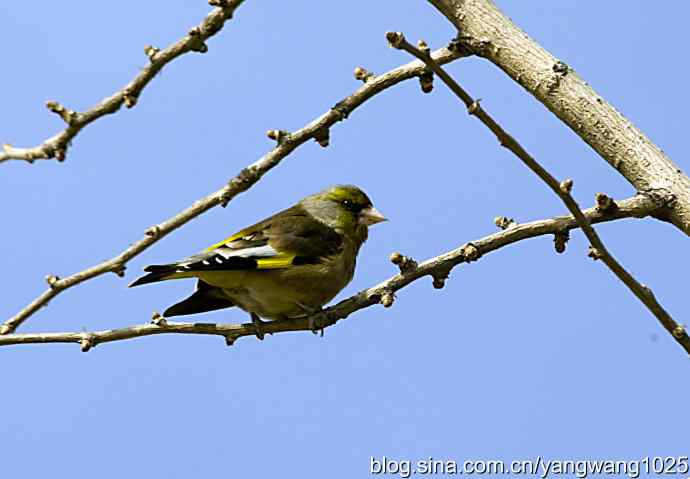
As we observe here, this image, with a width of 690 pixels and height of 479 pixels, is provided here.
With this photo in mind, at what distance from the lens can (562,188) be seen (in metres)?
2.47

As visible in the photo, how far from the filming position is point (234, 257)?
4809mm

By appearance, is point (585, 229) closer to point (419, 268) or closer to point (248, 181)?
point (419, 268)

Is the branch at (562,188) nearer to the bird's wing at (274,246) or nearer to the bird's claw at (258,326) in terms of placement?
the bird's claw at (258,326)

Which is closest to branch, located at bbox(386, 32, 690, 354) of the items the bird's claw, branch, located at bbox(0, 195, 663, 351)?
branch, located at bbox(0, 195, 663, 351)

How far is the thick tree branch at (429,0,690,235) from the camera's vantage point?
9.52ft

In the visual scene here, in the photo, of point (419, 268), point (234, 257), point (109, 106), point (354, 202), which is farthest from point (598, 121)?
point (354, 202)

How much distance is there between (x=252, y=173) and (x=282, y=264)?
1928 mm

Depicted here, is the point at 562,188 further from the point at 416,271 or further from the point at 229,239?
the point at 229,239

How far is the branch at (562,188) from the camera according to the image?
2.35 meters

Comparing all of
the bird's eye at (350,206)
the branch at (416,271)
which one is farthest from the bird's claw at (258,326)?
the bird's eye at (350,206)

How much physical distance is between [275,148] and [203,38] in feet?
1.46

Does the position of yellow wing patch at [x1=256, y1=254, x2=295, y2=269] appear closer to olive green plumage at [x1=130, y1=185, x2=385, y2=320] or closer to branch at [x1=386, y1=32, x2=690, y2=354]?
olive green plumage at [x1=130, y1=185, x2=385, y2=320]

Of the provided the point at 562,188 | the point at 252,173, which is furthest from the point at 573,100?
the point at 252,173

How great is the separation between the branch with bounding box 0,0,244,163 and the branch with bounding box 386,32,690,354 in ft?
2.37
